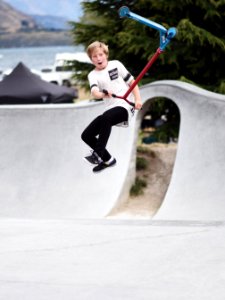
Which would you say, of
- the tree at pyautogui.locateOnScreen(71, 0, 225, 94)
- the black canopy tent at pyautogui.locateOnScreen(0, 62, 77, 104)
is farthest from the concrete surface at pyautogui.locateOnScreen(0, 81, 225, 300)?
the black canopy tent at pyautogui.locateOnScreen(0, 62, 77, 104)

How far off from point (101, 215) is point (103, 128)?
6591mm

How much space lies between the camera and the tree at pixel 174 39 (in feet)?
58.8

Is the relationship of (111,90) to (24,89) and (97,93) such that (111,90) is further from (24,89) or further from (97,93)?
(24,89)

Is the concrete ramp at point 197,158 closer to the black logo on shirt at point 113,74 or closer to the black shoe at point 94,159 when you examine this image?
the black shoe at point 94,159

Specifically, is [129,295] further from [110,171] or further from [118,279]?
[110,171]

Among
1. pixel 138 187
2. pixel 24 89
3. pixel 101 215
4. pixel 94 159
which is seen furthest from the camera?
pixel 24 89

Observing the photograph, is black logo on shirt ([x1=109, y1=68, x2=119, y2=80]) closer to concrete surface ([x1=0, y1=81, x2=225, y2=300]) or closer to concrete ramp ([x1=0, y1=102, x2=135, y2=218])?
concrete surface ([x1=0, y1=81, x2=225, y2=300])

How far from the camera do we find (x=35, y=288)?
612cm

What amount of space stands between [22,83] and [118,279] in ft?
58.4

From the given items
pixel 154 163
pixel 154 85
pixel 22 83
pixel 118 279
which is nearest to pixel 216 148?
pixel 154 85

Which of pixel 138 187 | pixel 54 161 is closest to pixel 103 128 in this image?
pixel 54 161

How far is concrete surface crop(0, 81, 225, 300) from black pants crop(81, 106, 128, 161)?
867 millimetres

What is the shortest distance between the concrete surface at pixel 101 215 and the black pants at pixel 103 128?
2.84ft

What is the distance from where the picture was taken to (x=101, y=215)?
15.2m
